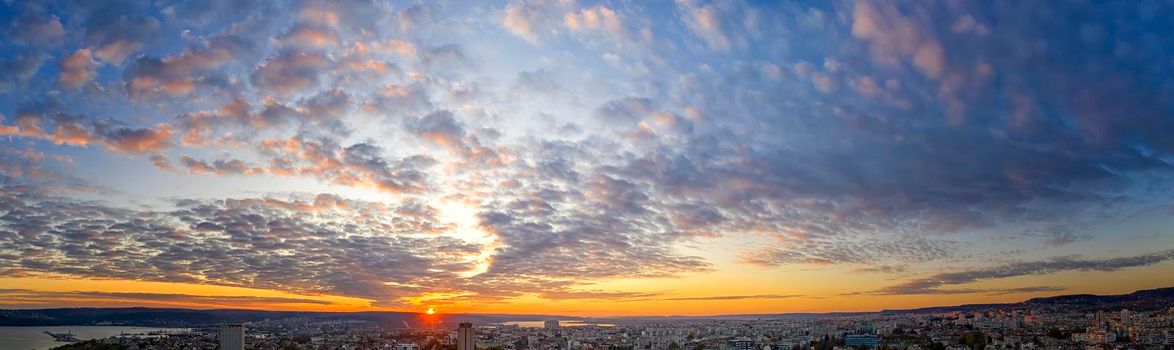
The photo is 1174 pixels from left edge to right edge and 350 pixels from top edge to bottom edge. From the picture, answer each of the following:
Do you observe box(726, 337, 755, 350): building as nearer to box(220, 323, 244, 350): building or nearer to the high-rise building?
the high-rise building

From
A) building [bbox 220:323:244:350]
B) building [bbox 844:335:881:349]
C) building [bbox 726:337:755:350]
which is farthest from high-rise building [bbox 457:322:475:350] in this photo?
building [bbox 844:335:881:349]

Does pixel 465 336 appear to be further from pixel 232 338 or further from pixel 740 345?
pixel 740 345

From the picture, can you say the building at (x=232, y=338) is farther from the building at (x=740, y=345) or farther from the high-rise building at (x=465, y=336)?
the building at (x=740, y=345)

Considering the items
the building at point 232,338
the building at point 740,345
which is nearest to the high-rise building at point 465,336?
the building at point 232,338

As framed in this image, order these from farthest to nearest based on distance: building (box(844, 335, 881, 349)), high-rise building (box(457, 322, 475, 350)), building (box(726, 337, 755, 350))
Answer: building (box(844, 335, 881, 349))
building (box(726, 337, 755, 350))
high-rise building (box(457, 322, 475, 350))

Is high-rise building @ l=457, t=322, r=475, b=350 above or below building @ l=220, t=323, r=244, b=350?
above
